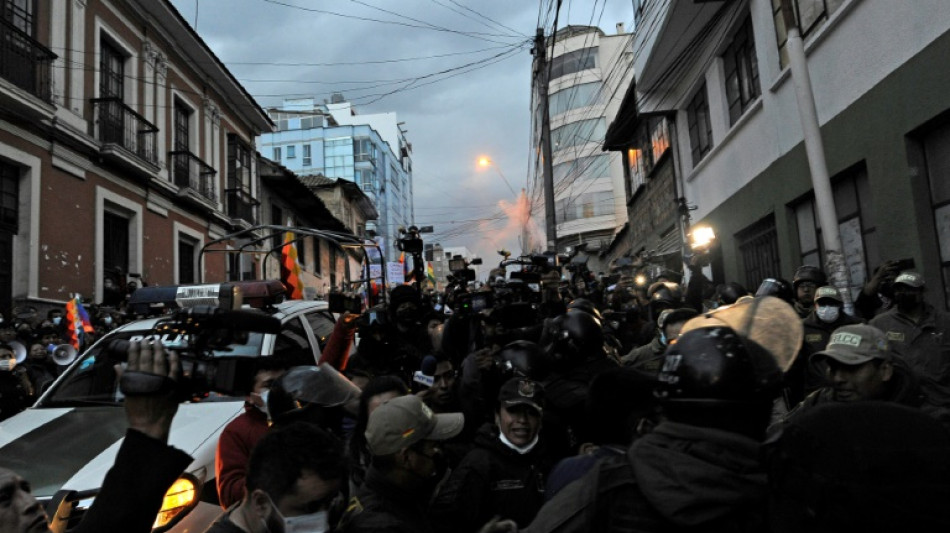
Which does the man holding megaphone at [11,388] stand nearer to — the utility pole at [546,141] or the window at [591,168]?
the utility pole at [546,141]

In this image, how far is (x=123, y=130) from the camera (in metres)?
14.4

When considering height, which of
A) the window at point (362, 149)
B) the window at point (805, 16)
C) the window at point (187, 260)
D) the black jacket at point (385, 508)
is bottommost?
the black jacket at point (385, 508)

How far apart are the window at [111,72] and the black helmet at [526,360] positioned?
13932 millimetres

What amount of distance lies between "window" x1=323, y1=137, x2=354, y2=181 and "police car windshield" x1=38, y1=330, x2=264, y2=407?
49710 millimetres

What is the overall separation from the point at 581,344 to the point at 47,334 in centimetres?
935

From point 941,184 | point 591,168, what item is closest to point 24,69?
point 941,184

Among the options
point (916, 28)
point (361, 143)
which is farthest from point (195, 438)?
point (361, 143)

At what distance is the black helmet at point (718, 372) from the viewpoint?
4.65ft

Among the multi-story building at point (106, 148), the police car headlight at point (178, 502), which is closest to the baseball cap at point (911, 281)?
the police car headlight at point (178, 502)

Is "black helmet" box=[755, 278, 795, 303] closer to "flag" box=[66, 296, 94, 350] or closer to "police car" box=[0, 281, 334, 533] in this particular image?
"police car" box=[0, 281, 334, 533]

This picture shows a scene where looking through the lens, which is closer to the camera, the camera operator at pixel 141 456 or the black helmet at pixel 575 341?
the camera operator at pixel 141 456

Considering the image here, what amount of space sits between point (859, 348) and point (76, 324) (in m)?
10.7

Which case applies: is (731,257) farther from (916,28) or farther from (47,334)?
(47,334)

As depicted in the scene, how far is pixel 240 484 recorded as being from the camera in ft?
10.5
